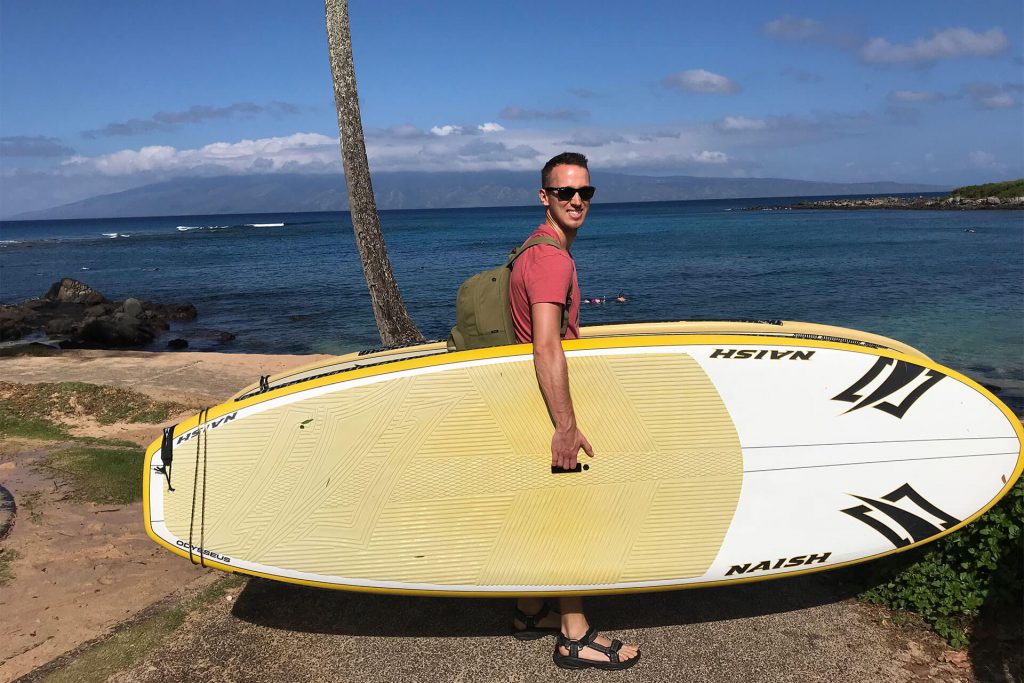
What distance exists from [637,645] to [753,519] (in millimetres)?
823

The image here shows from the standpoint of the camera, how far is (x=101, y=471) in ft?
17.8

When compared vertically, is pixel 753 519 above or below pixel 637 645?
above

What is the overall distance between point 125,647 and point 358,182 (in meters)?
5.37

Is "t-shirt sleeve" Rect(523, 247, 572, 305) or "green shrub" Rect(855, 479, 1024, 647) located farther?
"green shrub" Rect(855, 479, 1024, 647)

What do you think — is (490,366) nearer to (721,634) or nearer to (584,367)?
(584,367)

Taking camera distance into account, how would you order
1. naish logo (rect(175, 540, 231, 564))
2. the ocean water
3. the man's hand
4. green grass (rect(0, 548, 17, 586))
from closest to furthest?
the man's hand
naish logo (rect(175, 540, 231, 564))
green grass (rect(0, 548, 17, 586))
the ocean water

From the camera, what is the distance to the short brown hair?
2.89m

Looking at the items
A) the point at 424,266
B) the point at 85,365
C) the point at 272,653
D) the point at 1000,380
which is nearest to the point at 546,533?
the point at 272,653

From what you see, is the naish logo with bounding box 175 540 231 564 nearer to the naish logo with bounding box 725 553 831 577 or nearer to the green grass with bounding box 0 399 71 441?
the naish logo with bounding box 725 553 831 577

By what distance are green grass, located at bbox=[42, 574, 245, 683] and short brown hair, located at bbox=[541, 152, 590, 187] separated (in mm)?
2857

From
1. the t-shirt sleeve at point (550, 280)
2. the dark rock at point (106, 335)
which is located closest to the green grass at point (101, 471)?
the t-shirt sleeve at point (550, 280)

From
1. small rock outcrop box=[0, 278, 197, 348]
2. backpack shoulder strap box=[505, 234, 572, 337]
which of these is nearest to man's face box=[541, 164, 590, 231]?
backpack shoulder strap box=[505, 234, 572, 337]

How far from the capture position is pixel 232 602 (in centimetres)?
359

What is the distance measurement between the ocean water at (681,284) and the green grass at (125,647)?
5.57 meters
